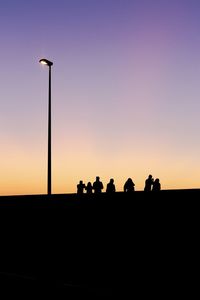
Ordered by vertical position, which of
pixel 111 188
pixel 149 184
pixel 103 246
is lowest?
pixel 103 246

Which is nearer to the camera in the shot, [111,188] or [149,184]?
[149,184]

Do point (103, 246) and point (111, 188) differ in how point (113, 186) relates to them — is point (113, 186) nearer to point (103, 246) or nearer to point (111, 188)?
point (111, 188)

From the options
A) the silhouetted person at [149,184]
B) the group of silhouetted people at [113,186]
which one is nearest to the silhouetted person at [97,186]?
the group of silhouetted people at [113,186]

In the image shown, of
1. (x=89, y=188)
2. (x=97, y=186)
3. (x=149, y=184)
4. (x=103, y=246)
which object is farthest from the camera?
(x=89, y=188)

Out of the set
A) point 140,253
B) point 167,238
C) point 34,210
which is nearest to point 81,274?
point 140,253

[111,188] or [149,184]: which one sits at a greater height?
[149,184]

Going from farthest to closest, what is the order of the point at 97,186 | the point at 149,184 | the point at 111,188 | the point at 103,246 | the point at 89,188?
the point at 89,188 < the point at 97,186 < the point at 111,188 < the point at 149,184 < the point at 103,246

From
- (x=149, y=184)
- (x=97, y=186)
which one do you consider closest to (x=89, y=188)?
(x=97, y=186)

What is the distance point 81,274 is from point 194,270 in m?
3.10

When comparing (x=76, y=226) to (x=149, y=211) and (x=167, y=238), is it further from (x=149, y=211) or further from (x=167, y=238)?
(x=167, y=238)

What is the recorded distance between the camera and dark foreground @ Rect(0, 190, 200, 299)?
31.6 ft

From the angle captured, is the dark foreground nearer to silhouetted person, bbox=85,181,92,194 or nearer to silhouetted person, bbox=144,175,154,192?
silhouetted person, bbox=85,181,92,194

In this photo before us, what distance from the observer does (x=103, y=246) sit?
14609 mm

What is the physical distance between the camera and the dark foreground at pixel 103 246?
31.6 ft
